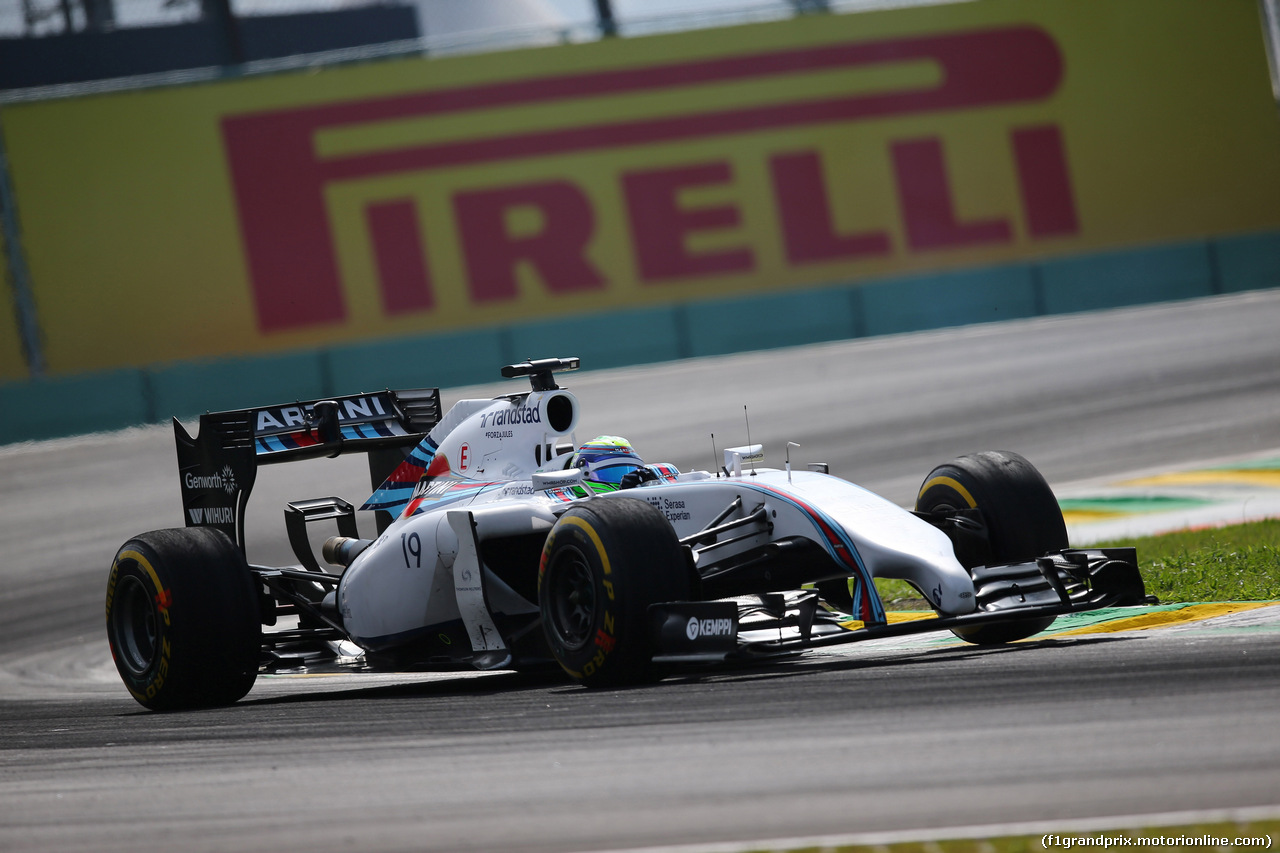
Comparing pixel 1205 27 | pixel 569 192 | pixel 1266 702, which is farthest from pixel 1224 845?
pixel 1205 27

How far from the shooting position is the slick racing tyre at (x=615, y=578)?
23.2ft

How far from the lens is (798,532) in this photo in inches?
294

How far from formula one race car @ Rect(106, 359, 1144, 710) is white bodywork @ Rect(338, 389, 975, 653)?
12mm

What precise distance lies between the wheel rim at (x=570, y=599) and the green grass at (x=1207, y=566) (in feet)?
11.2

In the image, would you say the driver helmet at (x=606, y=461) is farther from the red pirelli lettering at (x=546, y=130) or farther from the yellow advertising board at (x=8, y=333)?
the yellow advertising board at (x=8, y=333)

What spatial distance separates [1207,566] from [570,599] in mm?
4327

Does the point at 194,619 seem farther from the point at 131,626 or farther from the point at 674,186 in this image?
the point at 674,186

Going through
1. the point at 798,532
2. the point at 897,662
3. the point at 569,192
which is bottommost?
the point at 897,662

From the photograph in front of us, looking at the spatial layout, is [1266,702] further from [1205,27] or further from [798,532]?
[1205,27]

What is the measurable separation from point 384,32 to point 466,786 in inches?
849

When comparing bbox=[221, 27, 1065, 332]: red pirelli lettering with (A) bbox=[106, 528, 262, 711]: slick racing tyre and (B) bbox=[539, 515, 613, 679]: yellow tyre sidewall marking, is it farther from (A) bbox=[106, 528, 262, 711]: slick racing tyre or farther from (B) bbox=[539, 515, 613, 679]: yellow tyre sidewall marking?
(B) bbox=[539, 515, 613, 679]: yellow tyre sidewall marking

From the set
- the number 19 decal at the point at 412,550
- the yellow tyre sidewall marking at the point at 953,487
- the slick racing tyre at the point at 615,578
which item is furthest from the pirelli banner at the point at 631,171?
the slick racing tyre at the point at 615,578

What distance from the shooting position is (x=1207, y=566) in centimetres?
973

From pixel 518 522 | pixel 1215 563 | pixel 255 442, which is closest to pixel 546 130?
pixel 255 442
